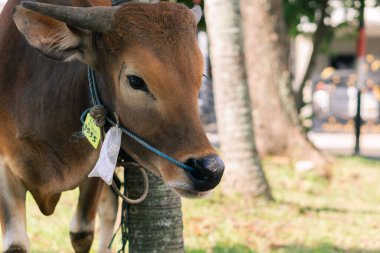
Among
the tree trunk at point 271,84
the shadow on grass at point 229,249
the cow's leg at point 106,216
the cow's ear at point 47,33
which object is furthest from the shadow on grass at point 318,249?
the tree trunk at point 271,84

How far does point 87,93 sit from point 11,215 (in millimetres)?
876

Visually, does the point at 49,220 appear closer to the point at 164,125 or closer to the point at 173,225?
the point at 173,225

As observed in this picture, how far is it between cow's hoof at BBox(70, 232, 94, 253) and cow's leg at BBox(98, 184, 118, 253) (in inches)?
8.4

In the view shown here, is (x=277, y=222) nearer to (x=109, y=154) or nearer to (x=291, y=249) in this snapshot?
(x=291, y=249)

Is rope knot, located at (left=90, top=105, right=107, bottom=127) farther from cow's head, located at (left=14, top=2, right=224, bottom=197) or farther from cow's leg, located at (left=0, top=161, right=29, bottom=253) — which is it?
cow's leg, located at (left=0, top=161, right=29, bottom=253)

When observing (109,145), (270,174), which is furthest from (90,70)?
(270,174)

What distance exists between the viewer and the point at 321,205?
8.98m

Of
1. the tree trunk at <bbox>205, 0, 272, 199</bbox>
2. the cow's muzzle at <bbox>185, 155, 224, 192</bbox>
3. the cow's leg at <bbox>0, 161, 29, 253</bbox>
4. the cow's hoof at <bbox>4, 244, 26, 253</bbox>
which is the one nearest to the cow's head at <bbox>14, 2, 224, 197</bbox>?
the cow's muzzle at <bbox>185, 155, 224, 192</bbox>

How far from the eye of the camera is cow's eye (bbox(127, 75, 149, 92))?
141 inches

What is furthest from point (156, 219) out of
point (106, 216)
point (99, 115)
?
point (99, 115)

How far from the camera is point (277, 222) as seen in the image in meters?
7.54

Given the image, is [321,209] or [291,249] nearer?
[291,249]

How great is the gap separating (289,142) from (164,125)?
7.55m

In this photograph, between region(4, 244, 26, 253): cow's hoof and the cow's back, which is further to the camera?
region(4, 244, 26, 253): cow's hoof
